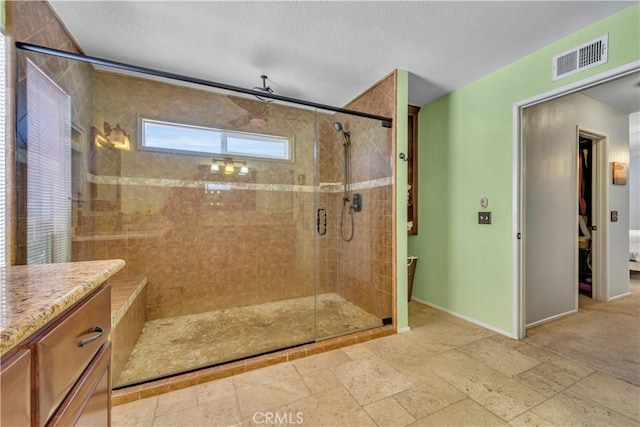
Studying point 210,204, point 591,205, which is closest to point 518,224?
point 591,205

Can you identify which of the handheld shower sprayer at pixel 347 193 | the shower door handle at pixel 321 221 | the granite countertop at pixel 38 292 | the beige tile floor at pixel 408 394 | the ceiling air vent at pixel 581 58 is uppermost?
the ceiling air vent at pixel 581 58

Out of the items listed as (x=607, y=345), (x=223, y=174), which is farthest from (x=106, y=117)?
(x=607, y=345)

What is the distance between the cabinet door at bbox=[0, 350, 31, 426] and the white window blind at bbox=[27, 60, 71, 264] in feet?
4.93

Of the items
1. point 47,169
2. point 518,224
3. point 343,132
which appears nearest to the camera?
point 47,169

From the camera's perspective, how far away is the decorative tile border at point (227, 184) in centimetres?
249

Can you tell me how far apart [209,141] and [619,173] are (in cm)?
520

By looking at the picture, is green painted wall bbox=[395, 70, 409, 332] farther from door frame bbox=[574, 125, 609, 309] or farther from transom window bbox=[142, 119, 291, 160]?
door frame bbox=[574, 125, 609, 309]

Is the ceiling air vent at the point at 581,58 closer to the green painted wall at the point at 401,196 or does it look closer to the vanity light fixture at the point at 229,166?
the green painted wall at the point at 401,196

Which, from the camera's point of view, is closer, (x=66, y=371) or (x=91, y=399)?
(x=66, y=371)

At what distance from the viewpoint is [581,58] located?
192 centimetres

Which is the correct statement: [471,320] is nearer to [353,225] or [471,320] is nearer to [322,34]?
[353,225]

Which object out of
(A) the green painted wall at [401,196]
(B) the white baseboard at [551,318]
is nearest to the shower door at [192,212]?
(A) the green painted wall at [401,196]

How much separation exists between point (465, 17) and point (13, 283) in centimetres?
264

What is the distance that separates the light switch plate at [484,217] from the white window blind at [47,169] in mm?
3487
